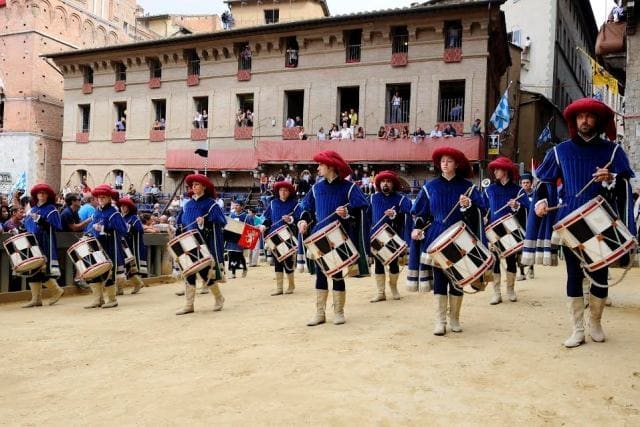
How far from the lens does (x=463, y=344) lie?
5969 mm

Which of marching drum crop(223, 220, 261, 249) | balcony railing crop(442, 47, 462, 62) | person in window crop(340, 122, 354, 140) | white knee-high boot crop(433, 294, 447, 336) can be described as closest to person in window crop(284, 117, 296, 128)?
person in window crop(340, 122, 354, 140)

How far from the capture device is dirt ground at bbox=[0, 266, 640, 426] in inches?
159

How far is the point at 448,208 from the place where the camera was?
6660mm

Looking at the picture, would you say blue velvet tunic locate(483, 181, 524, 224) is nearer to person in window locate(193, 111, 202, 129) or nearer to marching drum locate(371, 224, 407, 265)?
marching drum locate(371, 224, 407, 265)

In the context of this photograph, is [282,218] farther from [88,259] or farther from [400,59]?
[400,59]

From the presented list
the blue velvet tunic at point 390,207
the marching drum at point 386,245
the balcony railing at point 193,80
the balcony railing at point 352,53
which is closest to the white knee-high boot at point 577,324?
the marching drum at point 386,245

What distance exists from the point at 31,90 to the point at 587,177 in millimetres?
39367

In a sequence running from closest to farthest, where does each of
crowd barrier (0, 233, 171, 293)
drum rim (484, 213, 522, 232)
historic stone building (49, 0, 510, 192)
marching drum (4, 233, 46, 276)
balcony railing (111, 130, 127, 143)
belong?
drum rim (484, 213, 522, 232), marching drum (4, 233, 46, 276), crowd barrier (0, 233, 171, 293), historic stone building (49, 0, 510, 192), balcony railing (111, 130, 127, 143)

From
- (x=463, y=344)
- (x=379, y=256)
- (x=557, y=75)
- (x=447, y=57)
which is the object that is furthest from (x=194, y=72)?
(x=463, y=344)

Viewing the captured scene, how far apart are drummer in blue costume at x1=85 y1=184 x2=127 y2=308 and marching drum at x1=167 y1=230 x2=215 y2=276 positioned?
1856 mm

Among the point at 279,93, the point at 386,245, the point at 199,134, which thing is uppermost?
the point at 279,93

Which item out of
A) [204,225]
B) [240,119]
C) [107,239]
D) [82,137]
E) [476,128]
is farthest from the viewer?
[82,137]

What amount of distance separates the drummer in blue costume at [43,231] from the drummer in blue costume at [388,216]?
530cm

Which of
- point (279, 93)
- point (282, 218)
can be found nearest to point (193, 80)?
point (279, 93)
